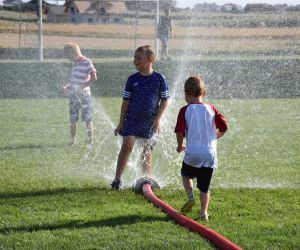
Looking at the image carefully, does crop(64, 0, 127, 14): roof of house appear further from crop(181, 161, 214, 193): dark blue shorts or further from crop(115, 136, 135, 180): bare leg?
crop(181, 161, 214, 193): dark blue shorts

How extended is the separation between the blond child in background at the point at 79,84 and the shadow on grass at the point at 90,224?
4397mm

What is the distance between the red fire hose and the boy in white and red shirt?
18cm

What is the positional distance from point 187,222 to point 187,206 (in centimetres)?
40

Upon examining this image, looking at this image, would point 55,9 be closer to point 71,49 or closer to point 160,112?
point 71,49

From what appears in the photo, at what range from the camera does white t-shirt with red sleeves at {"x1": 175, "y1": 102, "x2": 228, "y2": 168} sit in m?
5.81

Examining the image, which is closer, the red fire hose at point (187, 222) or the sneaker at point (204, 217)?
the red fire hose at point (187, 222)

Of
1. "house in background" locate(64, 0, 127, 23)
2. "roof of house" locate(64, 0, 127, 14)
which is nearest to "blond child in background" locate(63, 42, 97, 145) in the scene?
"roof of house" locate(64, 0, 127, 14)

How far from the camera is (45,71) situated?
19.4 metres

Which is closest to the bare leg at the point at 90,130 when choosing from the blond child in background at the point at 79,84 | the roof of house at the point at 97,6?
the blond child in background at the point at 79,84

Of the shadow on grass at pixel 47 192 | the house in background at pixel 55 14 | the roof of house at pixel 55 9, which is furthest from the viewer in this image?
Answer: the roof of house at pixel 55 9

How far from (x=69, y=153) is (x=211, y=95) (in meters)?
7.08

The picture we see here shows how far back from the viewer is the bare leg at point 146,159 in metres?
7.13

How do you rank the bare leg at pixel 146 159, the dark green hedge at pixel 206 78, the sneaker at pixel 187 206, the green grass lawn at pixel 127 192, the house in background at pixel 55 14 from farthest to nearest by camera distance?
the house in background at pixel 55 14 → the dark green hedge at pixel 206 78 → the bare leg at pixel 146 159 → the sneaker at pixel 187 206 → the green grass lawn at pixel 127 192

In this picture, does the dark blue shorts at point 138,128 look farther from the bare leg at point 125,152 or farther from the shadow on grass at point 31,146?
the shadow on grass at point 31,146
